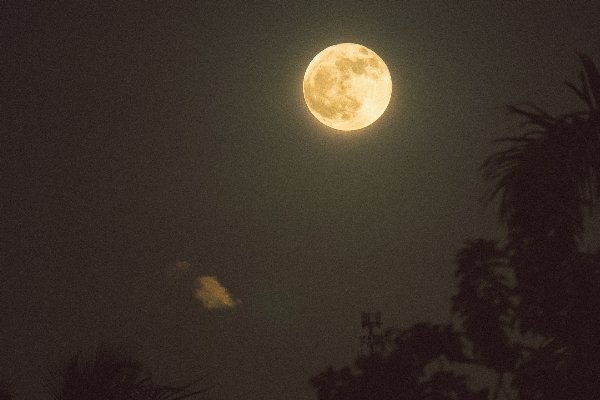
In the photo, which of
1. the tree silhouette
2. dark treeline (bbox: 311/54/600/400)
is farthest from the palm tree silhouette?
the tree silhouette

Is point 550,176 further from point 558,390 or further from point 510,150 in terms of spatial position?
point 558,390

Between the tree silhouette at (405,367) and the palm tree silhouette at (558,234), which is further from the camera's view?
the tree silhouette at (405,367)

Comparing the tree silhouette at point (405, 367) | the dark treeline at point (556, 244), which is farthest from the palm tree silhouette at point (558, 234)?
the tree silhouette at point (405, 367)

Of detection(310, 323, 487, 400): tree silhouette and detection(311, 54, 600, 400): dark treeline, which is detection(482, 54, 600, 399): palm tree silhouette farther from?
detection(310, 323, 487, 400): tree silhouette

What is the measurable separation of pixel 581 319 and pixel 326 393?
6.15 meters

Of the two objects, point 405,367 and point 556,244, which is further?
point 405,367

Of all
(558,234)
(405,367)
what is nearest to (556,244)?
(558,234)

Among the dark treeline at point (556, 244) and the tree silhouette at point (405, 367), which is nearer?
the dark treeline at point (556, 244)

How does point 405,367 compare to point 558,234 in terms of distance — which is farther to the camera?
point 405,367

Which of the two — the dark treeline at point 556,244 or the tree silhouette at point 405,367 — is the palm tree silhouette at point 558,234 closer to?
the dark treeline at point 556,244

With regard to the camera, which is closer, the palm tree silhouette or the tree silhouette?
the palm tree silhouette

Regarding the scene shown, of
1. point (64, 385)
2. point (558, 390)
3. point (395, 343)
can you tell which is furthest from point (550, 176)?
point (395, 343)

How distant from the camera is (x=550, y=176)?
4785 mm

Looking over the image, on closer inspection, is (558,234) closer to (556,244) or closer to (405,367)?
(556,244)
